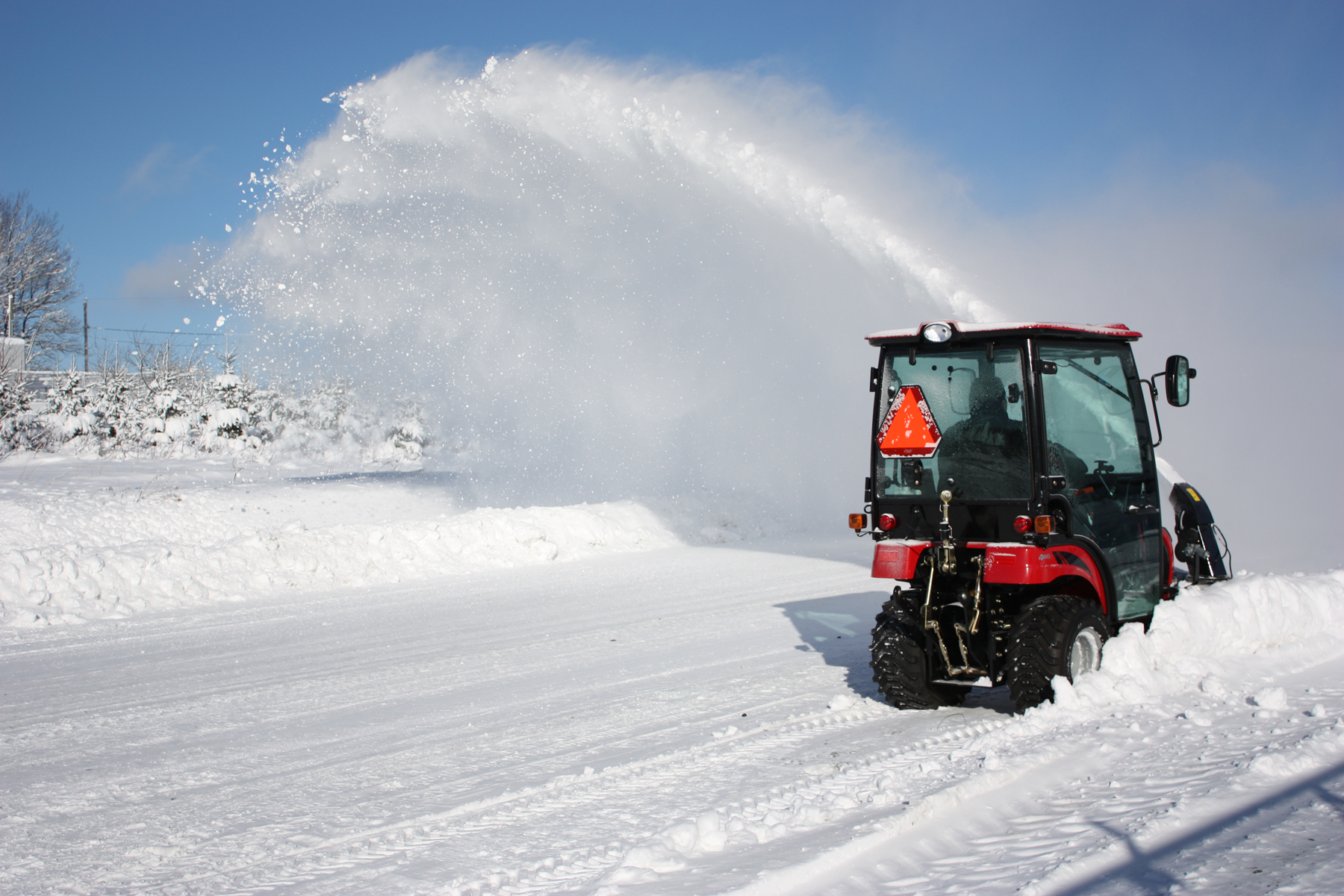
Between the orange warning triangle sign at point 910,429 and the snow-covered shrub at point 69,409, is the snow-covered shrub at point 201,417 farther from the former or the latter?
the orange warning triangle sign at point 910,429

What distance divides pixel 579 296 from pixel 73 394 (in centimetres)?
1819

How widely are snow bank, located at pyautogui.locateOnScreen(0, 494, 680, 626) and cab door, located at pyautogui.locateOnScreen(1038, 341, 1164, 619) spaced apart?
8.24 metres

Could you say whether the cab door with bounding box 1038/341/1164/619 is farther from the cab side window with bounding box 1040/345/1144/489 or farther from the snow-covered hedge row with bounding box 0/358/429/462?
the snow-covered hedge row with bounding box 0/358/429/462

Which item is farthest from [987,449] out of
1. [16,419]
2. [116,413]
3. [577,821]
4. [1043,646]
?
[116,413]

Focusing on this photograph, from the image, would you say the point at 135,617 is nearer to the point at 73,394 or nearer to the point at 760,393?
the point at 760,393

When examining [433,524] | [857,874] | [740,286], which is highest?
[740,286]

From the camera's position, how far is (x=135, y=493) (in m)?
15.5

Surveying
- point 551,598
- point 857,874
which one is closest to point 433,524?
point 551,598

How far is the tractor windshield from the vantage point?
5.41 m

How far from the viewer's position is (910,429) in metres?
5.58

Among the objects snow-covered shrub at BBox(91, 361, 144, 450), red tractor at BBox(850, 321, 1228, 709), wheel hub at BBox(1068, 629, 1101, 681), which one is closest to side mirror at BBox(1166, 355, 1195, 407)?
red tractor at BBox(850, 321, 1228, 709)

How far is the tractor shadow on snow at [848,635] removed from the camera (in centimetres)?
611

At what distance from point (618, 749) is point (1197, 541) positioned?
4661mm

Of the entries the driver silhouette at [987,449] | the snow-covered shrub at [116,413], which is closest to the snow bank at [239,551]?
the driver silhouette at [987,449]
